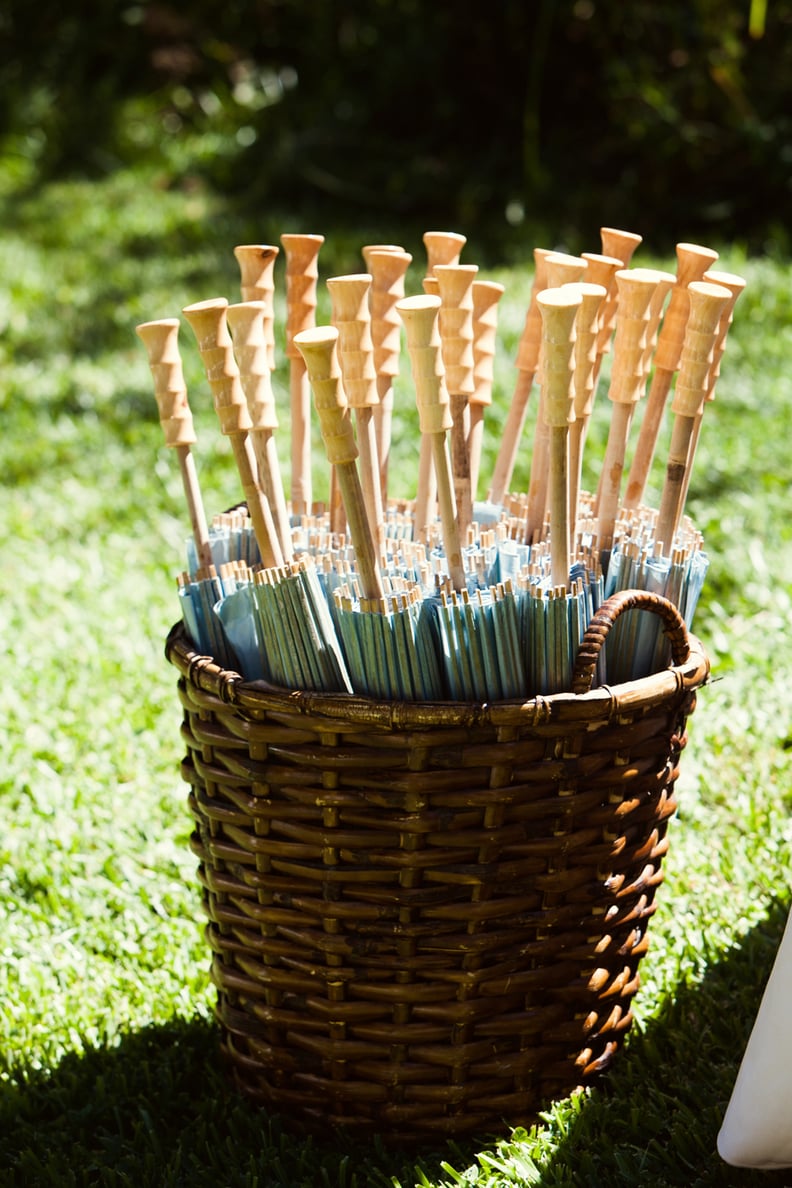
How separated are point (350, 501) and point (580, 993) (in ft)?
1.80

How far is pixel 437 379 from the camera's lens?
45.6 inches

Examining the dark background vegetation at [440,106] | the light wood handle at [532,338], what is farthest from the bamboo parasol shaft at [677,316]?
the dark background vegetation at [440,106]

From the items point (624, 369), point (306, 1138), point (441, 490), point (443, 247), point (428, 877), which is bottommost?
point (306, 1138)

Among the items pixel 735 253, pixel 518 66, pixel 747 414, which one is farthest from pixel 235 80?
pixel 747 414

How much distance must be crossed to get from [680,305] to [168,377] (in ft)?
1.67

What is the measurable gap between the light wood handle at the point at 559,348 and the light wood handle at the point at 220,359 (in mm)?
285

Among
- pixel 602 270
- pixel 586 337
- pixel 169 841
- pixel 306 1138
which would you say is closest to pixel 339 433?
pixel 586 337

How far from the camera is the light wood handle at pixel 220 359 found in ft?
3.89

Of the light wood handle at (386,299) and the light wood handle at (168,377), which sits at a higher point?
the light wood handle at (386,299)

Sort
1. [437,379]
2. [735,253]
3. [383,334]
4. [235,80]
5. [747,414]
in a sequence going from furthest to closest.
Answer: [235,80], [735,253], [747,414], [383,334], [437,379]

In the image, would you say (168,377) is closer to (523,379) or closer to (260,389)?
(260,389)

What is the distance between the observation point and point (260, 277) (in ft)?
4.37

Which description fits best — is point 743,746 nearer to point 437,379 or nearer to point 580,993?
point 580,993

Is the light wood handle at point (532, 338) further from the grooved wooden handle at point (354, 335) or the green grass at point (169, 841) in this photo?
the green grass at point (169, 841)
